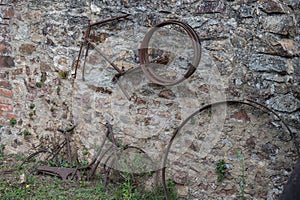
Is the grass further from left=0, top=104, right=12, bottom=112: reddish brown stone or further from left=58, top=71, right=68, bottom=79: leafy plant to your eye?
left=58, top=71, right=68, bottom=79: leafy plant

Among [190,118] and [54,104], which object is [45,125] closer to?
[54,104]

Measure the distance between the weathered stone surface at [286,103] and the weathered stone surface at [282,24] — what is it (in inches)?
17.6

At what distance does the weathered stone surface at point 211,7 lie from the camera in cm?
300

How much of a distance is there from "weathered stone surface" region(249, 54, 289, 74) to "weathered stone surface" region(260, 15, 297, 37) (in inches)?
7.3

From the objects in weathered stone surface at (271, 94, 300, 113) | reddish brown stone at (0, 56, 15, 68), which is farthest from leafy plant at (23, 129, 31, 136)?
weathered stone surface at (271, 94, 300, 113)

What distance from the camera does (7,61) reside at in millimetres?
4227

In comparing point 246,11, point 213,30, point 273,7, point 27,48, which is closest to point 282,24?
point 273,7

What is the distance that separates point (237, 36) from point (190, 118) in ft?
2.47

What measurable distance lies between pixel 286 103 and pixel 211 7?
0.90 m

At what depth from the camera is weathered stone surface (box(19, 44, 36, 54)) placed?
13.5 feet

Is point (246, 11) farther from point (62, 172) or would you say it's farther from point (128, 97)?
point (62, 172)

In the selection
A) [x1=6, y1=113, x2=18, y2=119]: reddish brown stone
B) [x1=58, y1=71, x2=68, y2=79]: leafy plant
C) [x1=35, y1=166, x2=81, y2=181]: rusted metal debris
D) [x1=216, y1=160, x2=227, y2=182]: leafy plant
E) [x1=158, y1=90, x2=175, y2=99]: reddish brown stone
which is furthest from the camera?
[x1=6, y1=113, x2=18, y2=119]: reddish brown stone

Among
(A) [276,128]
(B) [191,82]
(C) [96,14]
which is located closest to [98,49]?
(C) [96,14]

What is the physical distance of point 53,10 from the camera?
3.85 meters
